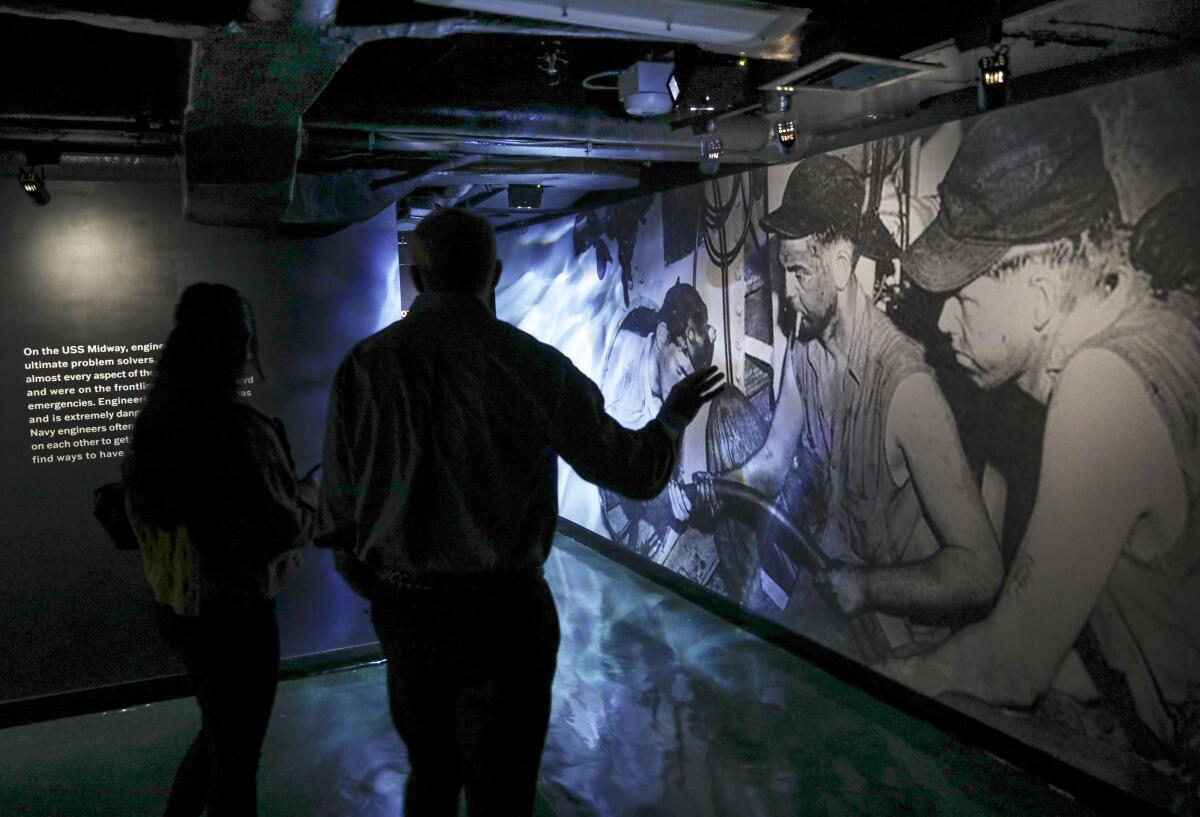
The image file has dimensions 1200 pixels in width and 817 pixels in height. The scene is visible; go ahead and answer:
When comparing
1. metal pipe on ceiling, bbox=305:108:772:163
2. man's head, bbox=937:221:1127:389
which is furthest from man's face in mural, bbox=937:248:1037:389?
metal pipe on ceiling, bbox=305:108:772:163

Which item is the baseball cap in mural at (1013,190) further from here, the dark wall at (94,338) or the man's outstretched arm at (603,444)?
the dark wall at (94,338)

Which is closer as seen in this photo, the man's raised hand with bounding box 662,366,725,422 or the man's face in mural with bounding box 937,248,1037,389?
the man's raised hand with bounding box 662,366,725,422

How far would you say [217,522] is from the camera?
205 centimetres

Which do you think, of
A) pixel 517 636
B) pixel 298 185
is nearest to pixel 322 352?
pixel 298 185

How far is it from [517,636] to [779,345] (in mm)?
3436

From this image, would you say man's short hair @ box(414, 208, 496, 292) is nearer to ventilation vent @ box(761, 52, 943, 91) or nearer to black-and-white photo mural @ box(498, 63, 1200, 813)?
ventilation vent @ box(761, 52, 943, 91)

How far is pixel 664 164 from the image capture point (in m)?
5.69

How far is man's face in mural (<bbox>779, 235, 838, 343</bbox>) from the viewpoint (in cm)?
438

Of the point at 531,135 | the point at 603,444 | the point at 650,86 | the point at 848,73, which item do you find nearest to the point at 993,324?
the point at 848,73

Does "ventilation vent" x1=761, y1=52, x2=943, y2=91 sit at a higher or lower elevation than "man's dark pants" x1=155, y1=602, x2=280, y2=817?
higher

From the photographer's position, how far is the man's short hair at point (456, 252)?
175 cm

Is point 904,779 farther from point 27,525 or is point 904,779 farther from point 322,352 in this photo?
point 27,525

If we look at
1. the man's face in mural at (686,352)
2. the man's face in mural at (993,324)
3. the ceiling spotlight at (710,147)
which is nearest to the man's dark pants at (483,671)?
the man's face in mural at (993,324)

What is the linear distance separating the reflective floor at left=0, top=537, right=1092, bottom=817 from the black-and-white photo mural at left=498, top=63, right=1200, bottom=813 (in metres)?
0.32
